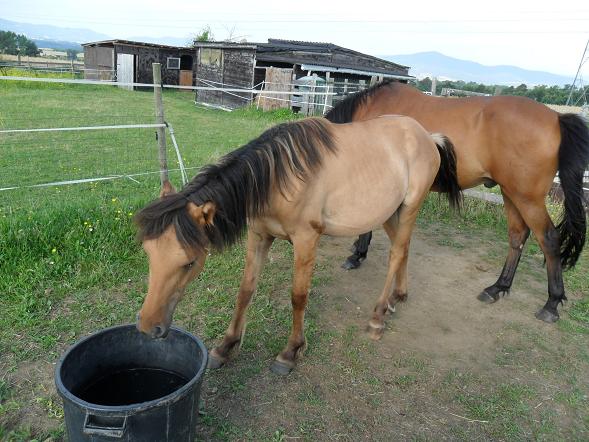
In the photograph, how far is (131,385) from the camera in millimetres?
2207

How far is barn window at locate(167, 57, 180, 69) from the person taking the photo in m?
26.4

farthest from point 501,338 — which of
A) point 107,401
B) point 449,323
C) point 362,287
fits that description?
point 107,401

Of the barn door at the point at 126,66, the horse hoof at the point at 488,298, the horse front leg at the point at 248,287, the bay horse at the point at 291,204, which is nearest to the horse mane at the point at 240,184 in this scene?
the bay horse at the point at 291,204

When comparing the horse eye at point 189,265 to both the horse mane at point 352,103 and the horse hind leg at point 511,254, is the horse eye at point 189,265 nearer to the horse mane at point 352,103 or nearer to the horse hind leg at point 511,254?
the horse hind leg at point 511,254

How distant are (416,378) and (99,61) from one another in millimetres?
30985

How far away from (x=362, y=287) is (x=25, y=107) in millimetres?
13141

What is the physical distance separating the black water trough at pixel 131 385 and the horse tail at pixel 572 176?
336 centimetres

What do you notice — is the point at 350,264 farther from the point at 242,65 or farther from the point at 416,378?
the point at 242,65

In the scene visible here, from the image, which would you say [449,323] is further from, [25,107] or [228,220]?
[25,107]

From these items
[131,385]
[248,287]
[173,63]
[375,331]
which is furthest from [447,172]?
[173,63]

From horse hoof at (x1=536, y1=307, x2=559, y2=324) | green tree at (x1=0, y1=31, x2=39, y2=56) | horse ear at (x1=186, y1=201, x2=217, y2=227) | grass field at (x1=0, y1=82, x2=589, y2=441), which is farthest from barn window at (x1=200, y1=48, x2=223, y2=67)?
green tree at (x1=0, y1=31, x2=39, y2=56)

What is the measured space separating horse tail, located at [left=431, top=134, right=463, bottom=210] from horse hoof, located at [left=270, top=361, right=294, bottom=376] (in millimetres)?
2210

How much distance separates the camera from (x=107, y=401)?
210 cm

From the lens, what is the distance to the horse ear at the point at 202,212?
1974 millimetres
